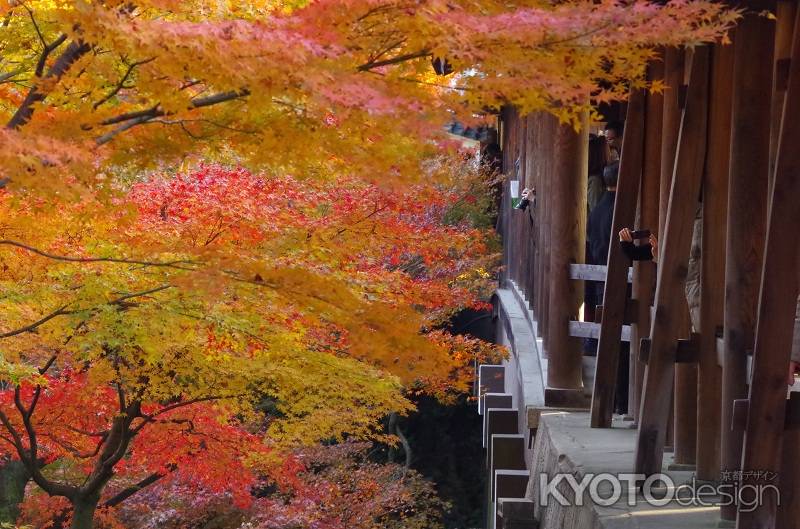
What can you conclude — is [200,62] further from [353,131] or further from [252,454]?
[252,454]

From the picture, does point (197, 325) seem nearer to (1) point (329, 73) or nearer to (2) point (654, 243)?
(2) point (654, 243)

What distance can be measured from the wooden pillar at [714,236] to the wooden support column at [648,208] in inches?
47.4

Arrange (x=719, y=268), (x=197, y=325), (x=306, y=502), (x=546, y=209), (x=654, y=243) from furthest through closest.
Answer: (x=306, y=502), (x=546, y=209), (x=197, y=325), (x=654, y=243), (x=719, y=268)

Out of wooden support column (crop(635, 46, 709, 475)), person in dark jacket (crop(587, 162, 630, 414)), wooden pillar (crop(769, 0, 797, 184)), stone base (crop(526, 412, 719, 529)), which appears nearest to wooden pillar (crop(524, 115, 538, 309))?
person in dark jacket (crop(587, 162, 630, 414))

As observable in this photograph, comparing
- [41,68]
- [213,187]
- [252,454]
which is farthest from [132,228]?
[41,68]

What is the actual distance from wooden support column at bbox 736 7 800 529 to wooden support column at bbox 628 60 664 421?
2346 millimetres

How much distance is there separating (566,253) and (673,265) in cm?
274

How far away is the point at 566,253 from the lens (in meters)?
7.83

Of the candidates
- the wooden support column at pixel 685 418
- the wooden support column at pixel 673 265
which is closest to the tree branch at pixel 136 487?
the wooden support column at pixel 685 418

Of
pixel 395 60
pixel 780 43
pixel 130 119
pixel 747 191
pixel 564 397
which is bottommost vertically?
pixel 564 397

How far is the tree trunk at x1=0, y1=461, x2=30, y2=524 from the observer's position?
14102 mm

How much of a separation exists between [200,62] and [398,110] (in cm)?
80

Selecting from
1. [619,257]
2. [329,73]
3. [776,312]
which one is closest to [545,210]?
[619,257]

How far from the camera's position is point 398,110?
154 inches
